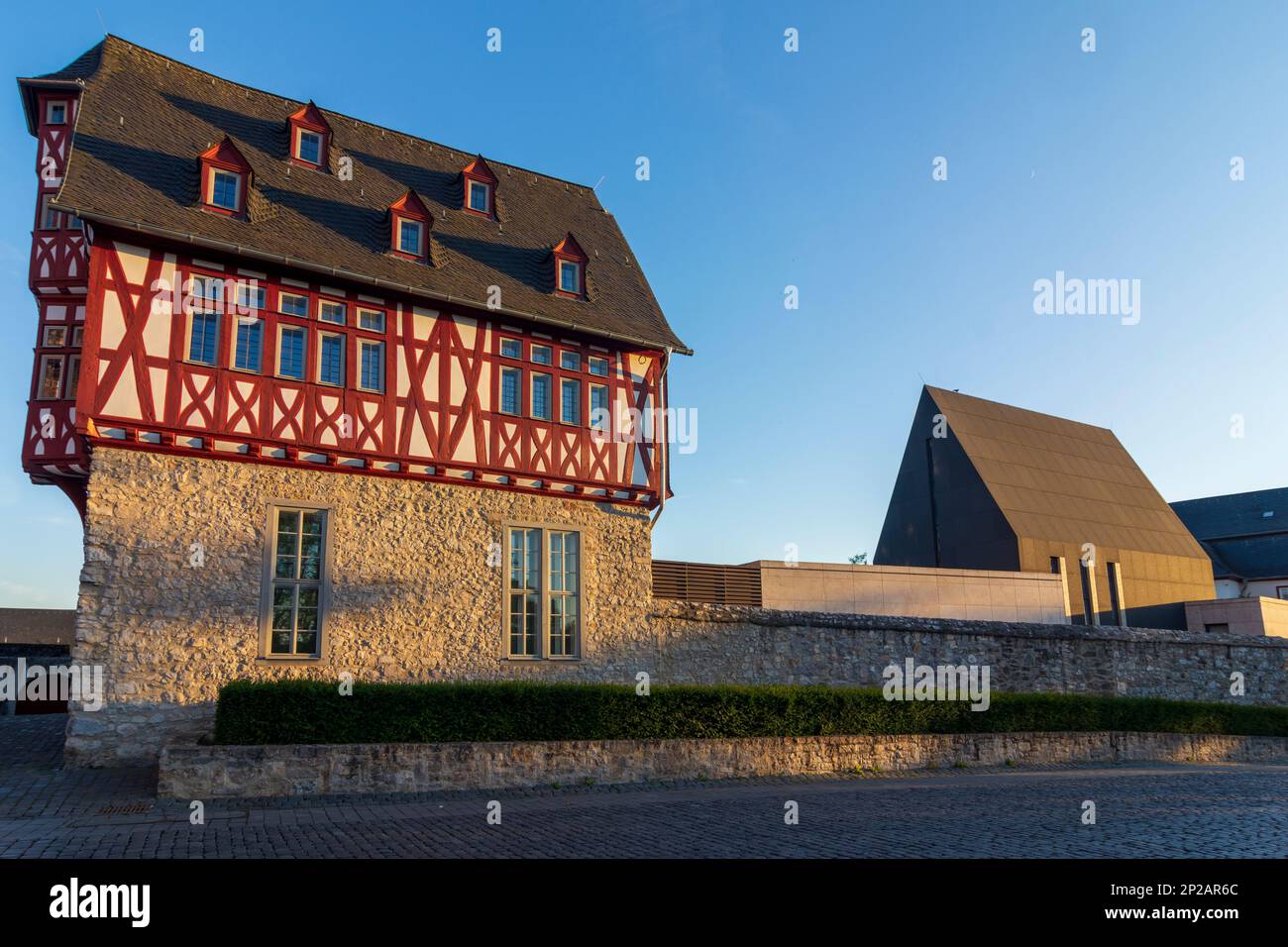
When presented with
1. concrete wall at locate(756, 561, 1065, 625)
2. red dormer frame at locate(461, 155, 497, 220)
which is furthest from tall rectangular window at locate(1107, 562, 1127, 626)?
red dormer frame at locate(461, 155, 497, 220)

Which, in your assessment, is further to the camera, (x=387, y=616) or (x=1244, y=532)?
(x=1244, y=532)

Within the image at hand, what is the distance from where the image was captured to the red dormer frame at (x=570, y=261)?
19438mm

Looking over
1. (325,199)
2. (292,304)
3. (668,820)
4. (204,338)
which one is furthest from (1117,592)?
(204,338)

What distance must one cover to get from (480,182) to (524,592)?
888cm

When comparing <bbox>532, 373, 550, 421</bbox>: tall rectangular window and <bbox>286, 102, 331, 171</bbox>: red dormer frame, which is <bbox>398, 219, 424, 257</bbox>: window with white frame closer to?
<bbox>286, 102, 331, 171</bbox>: red dormer frame

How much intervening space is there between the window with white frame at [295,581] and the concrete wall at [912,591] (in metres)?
10.3

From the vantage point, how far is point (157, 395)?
1440cm

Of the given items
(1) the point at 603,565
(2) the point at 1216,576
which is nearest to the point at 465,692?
(1) the point at 603,565

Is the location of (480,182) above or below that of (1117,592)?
above

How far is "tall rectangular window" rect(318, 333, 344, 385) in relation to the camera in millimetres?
16047

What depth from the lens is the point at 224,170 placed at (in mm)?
15953

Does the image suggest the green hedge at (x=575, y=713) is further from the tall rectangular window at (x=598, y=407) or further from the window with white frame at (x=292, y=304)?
the window with white frame at (x=292, y=304)

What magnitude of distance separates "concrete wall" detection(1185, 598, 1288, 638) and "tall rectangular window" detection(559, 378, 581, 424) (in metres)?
25.0

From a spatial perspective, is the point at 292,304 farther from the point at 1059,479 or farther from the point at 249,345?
the point at 1059,479
